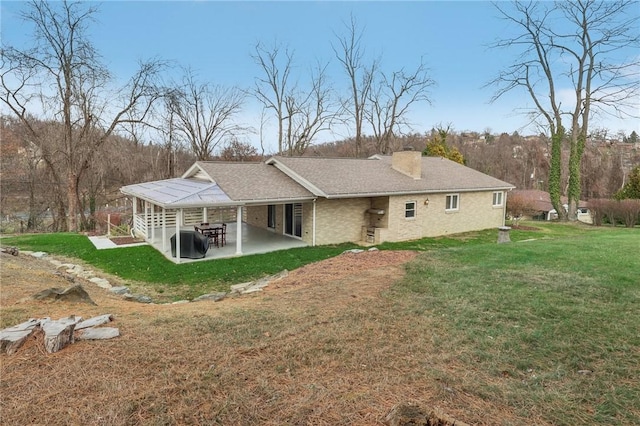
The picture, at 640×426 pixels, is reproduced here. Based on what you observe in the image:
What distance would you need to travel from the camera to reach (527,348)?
4250 mm

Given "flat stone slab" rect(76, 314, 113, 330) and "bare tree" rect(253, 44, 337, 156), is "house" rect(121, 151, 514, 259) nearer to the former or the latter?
"flat stone slab" rect(76, 314, 113, 330)

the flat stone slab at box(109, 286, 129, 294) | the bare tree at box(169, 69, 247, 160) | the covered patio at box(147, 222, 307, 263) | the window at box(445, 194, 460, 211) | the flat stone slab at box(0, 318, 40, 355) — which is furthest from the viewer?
the bare tree at box(169, 69, 247, 160)

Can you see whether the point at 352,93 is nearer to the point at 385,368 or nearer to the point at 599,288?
the point at 599,288

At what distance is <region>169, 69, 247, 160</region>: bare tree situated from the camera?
102 feet

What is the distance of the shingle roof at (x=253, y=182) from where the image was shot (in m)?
13.5

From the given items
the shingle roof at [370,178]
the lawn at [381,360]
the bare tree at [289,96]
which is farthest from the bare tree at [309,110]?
the lawn at [381,360]

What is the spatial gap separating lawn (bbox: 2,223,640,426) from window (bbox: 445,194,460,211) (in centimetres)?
1133

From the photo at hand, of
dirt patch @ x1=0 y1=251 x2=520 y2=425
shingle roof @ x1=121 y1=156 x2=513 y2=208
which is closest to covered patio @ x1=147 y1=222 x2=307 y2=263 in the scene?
shingle roof @ x1=121 y1=156 x2=513 y2=208

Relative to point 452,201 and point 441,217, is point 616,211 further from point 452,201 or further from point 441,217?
point 441,217

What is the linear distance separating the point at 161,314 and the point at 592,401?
17.2 feet

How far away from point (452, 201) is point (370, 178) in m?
4.53

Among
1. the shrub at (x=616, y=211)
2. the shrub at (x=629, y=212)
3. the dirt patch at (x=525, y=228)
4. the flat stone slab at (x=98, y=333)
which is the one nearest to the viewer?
the flat stone slab at (x=98, y=333)

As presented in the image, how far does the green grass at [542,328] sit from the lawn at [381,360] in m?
0.02

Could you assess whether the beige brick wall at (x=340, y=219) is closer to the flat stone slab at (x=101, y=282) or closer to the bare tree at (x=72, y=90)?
the flat stone slab at (x=101, y=282)
